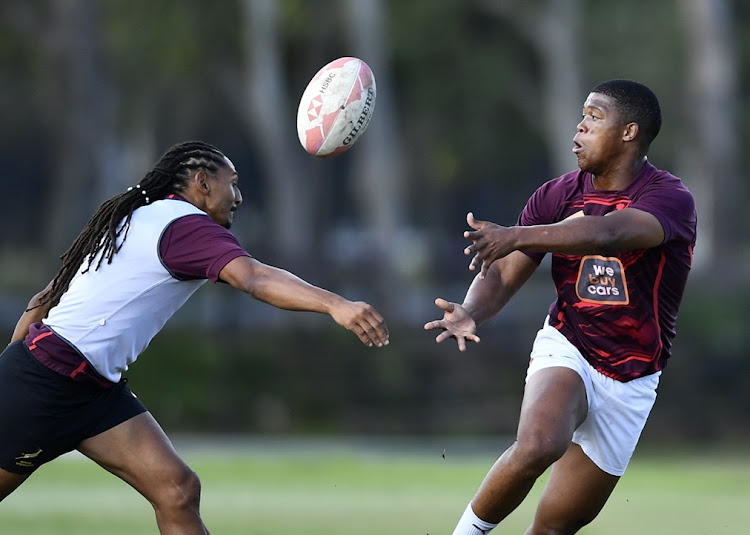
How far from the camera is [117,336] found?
715 cm

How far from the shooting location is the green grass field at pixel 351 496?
12500 mm

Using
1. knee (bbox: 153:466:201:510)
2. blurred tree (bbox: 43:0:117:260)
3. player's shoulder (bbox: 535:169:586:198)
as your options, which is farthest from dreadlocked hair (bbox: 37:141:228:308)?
blurred tree (bbox: 43:0:117:260)

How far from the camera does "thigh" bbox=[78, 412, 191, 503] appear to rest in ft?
23.6

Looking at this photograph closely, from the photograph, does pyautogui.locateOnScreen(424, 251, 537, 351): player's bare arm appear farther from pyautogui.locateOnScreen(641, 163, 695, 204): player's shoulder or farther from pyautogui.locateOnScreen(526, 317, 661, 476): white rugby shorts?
pyautogui.locateOnScreen(641, 163, 695, 204): player's shoulder

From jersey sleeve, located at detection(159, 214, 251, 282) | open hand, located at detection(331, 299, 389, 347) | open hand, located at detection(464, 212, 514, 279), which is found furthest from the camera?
open hand, located at detection(464, 212, 514, 279)

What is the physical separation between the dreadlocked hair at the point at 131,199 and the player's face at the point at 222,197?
2.0 inches

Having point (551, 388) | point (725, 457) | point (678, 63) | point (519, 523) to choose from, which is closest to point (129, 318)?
point (551, 388)

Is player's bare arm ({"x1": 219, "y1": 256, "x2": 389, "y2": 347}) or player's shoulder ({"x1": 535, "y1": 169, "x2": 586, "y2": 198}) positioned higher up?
player's shoulder ({"x1": 535, "y1": 169, "x2": 586, "y2": 198})

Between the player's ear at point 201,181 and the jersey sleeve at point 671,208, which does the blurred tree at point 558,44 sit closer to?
the jersey sleeve at point 671,208

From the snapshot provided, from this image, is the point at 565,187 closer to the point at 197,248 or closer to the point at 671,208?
the point at 671,208

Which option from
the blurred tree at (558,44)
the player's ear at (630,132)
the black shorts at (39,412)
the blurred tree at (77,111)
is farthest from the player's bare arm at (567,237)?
the blurred tree at (558,44)

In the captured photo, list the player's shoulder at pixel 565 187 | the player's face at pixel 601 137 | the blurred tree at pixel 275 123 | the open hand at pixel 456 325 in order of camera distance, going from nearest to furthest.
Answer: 1. the open hand at pixel 456 325
2. the player's face at pixel 601 137
3. the player's shoulder at pixel 565 187
4. the blurred tree at pixel 275 123

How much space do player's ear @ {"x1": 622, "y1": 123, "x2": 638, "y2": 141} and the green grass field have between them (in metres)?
5.16

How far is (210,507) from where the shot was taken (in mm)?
14070
